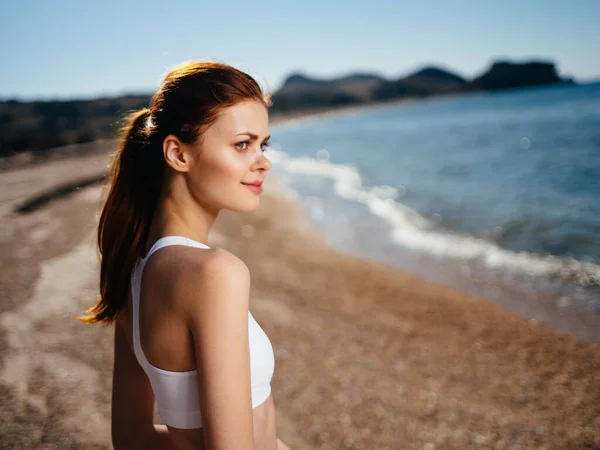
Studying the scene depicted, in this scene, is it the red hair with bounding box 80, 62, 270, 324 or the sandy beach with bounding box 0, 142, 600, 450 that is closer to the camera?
the red hair with bounding box 80, 62, 270, 324

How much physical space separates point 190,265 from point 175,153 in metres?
0.46

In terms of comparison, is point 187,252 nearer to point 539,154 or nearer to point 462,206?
point 462,206

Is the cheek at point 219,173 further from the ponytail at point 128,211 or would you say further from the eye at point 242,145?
the ponytail at point 128,211

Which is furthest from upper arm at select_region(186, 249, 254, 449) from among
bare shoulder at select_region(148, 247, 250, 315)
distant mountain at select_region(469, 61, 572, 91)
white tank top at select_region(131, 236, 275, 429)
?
distant mountain at select_region(469, 61, 572, 91)

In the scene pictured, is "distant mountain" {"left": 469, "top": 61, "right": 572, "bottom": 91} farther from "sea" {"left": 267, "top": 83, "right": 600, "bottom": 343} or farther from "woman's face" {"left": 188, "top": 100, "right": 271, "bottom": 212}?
"woman's face" {"left": 188, "top": 100, "right": 271, "bottom": 212}

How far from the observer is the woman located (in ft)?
3.57

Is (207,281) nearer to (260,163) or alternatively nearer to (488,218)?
(260,163)

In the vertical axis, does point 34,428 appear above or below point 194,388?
below

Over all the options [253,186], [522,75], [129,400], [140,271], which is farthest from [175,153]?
[522,75]

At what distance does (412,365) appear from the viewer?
5070mm

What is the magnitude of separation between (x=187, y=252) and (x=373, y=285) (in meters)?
6.98

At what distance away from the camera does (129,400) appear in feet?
5.71

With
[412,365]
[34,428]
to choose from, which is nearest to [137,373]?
[34,428]

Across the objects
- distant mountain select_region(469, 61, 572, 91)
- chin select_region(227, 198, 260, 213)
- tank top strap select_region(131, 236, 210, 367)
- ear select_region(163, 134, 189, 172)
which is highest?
distant mountain select_region(469, 61, 572, 91)
